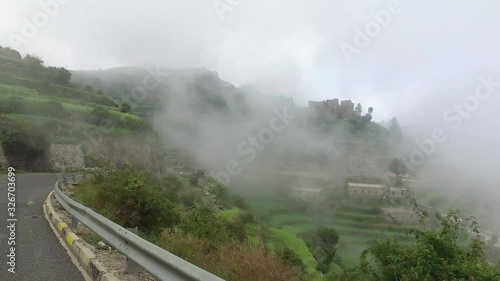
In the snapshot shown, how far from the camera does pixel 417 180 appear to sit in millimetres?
105312

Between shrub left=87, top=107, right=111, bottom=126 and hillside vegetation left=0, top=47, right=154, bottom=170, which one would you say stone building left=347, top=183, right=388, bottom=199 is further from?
shrub left=87, top=107, right=111, bottom=126

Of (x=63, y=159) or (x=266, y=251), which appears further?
(x=63, y=159)

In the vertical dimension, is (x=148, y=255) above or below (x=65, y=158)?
above

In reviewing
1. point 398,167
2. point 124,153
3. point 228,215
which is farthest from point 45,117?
point 398,167

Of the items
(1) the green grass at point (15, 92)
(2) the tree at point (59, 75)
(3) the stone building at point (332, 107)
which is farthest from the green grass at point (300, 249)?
(3) the stone building at point (332, 107)

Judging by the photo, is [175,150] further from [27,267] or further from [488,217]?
[27,267]

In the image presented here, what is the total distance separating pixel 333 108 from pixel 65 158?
387 feet

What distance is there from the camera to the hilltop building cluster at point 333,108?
143 meters

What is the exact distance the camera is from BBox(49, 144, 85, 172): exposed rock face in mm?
39906

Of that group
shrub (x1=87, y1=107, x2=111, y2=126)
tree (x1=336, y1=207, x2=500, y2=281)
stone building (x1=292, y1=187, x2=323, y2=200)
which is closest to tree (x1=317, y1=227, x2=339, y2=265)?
tree (x1=336, y1=207, x2=500, y2=281)

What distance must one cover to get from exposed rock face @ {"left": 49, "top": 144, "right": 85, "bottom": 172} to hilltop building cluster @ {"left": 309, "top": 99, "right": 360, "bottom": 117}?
4271 inches

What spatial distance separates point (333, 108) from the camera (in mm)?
146250

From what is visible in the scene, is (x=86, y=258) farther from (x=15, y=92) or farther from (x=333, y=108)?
(x=333, y=108)

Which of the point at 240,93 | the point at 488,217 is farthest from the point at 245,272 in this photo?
the point at 240,93
